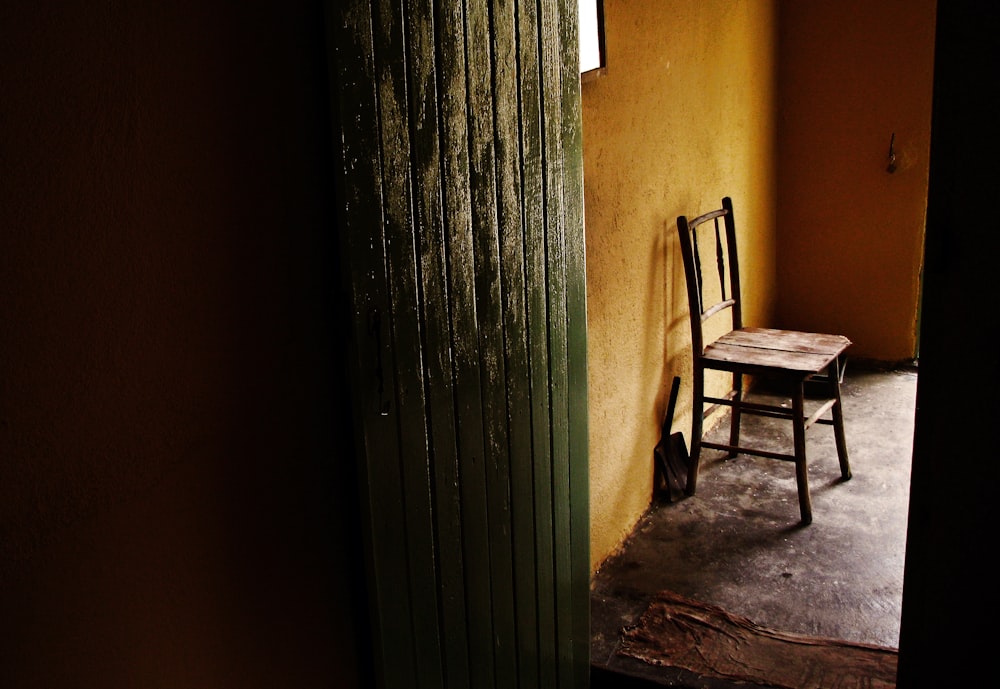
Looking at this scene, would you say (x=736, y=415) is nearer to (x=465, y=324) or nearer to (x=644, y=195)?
(x=644, y=195)

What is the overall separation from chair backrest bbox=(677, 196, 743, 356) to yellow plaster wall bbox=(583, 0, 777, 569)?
0.38ft

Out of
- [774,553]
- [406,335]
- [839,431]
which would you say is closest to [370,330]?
[406,335]

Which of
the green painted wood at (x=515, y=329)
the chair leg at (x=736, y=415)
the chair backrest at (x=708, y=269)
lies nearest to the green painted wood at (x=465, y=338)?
the green painted wood at (x=515, y=329)

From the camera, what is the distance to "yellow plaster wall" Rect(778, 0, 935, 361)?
4.79 metres

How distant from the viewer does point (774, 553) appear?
292cm

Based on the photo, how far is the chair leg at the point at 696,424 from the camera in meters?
3.32

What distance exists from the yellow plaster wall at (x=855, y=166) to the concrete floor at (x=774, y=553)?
142 cm

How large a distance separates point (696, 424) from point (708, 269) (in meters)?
0.91

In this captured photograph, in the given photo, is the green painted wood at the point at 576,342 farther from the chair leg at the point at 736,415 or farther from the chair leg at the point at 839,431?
the chair leg at the point at 839,431

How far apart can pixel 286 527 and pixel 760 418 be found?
3.41 meters

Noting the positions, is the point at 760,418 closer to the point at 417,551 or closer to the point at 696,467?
the point at 696,467

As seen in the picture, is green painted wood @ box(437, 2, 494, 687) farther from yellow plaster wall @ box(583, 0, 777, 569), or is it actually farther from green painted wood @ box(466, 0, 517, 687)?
yellow plaster wall @ box(583, 0, 777, 569)

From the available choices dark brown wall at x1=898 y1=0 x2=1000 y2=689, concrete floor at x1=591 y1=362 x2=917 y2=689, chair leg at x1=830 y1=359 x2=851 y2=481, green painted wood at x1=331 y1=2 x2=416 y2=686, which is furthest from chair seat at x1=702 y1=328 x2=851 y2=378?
green painted wood at x1=331 y1=2 x2=416 y2=686

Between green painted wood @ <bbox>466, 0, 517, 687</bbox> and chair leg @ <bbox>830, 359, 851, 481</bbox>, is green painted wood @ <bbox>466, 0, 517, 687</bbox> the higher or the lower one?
the higher one
